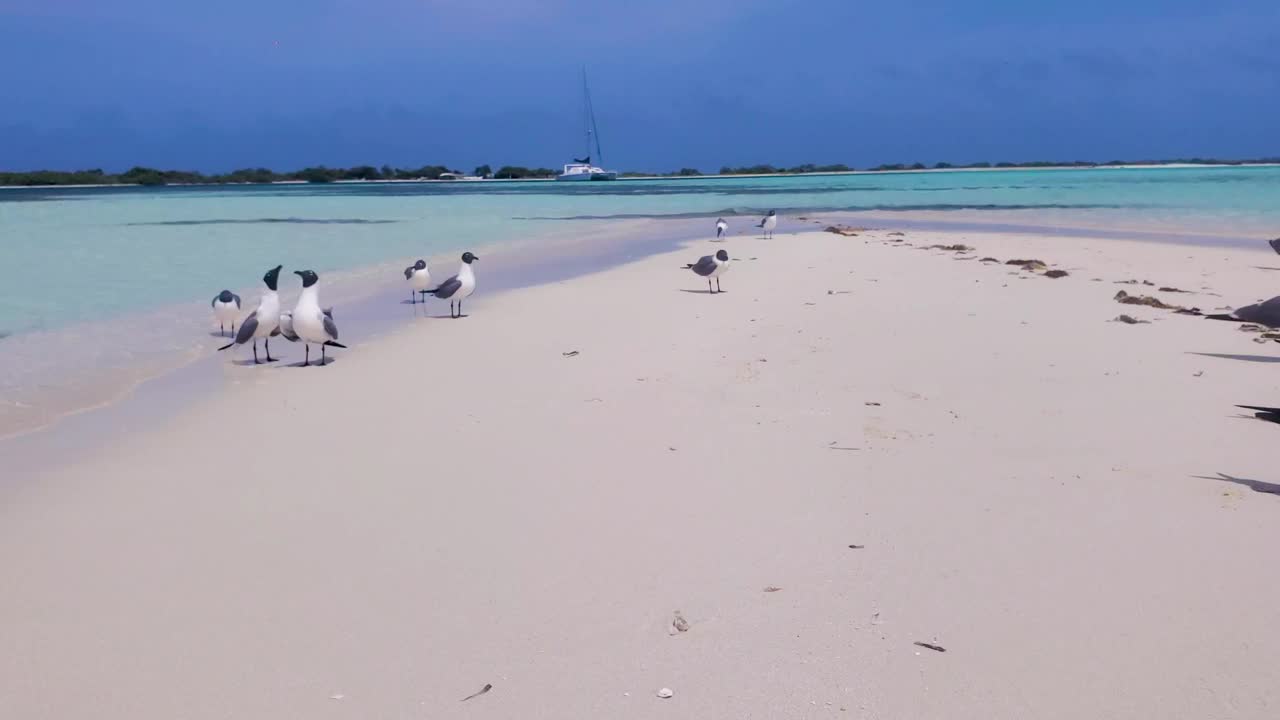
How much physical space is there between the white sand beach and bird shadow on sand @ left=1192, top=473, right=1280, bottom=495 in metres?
0.02

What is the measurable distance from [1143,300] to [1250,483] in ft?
19.7

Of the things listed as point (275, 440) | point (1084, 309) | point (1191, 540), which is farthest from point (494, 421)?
point (1084, 309)

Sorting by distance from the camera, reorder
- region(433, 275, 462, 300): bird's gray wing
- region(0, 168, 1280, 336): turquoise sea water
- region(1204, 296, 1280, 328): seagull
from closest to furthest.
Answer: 1. region(1204, 296, 1280, 328): seagull
2. region(433, 275, 462, 300): bird's gray wing
3. region(0, 168, 1280, 336): turquoise sea water

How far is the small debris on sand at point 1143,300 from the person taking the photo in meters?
9.36

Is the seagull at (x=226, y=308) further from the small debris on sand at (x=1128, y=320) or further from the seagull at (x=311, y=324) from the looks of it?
the small debris on sand at (x=1128, y=320)

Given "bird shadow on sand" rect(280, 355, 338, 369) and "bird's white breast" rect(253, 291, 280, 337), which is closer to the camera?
"bird shadow on sand" rect(280, 355, 338, 369)

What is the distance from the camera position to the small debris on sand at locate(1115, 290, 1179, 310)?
368 inches

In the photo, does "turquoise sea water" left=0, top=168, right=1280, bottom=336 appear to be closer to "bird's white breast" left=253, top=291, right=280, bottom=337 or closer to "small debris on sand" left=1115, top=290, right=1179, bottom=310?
"bird's white breast" left=253, top=291, right=280, bottom=337

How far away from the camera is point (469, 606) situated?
3221 mm

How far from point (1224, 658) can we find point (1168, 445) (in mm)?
2288

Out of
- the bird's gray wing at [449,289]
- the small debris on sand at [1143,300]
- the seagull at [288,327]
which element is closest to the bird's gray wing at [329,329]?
the seagull at [288,327]

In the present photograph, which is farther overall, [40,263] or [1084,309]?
[40,263]

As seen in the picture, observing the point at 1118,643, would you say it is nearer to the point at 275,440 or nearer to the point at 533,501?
the point at 533,501

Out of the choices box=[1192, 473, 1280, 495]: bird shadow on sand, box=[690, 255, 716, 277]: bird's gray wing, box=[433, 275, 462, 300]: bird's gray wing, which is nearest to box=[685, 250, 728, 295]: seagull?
box=[690, 255, 716, 277]: bird's gray wing
